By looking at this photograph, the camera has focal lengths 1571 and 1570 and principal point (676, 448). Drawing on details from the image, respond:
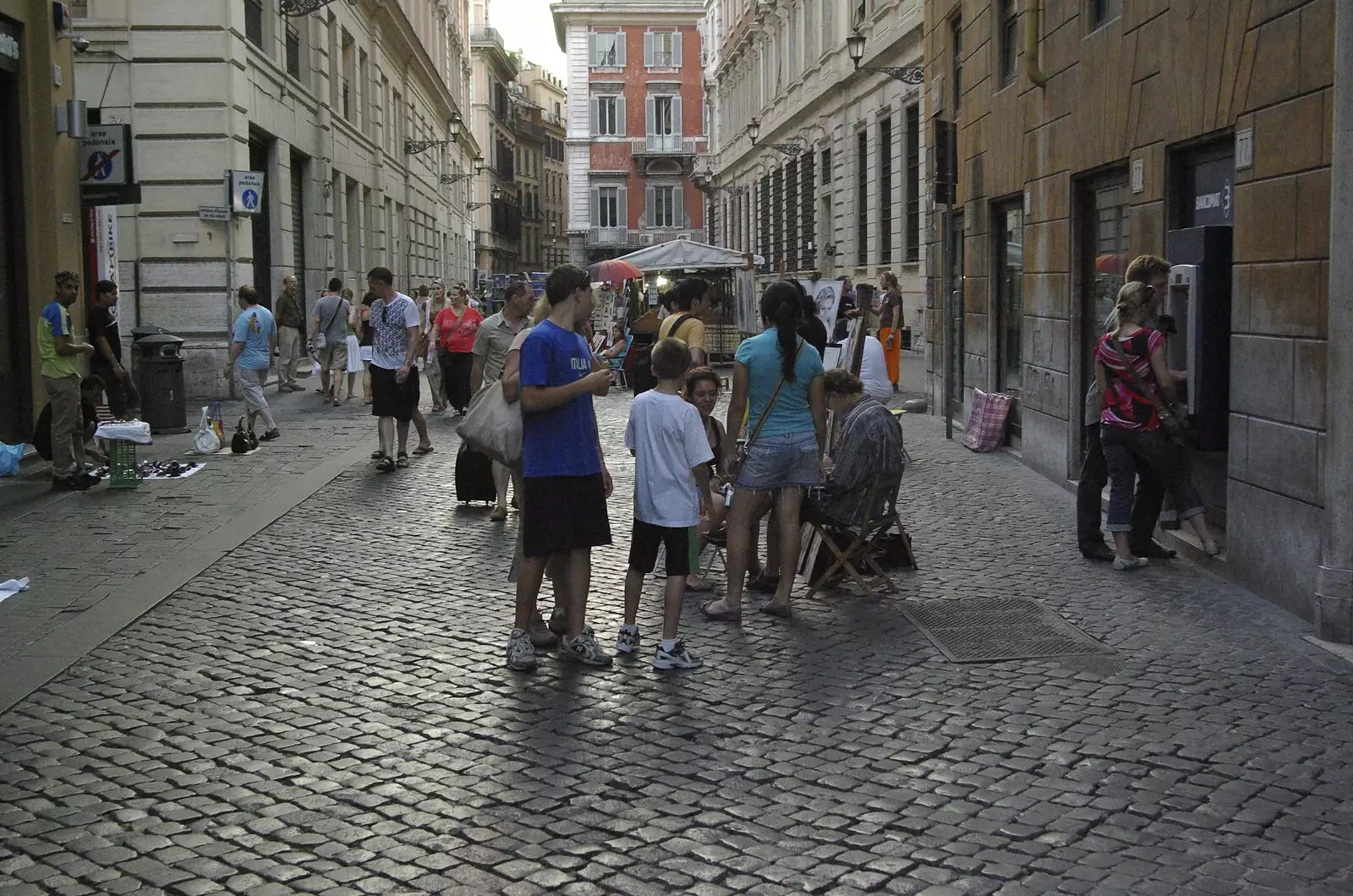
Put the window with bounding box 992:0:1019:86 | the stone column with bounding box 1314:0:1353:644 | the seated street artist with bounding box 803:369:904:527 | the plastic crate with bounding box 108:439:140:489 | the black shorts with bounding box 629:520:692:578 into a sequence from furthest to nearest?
the window with bounding box 992:0:1019:86 → the plastic crate with bounding box 108:439:140:489 → the seated street artist with bounding box 803:369:904:527 → the stone column with bounding box 1314:0:1353:644 → the black shorts with bounding box 629:520:692:578

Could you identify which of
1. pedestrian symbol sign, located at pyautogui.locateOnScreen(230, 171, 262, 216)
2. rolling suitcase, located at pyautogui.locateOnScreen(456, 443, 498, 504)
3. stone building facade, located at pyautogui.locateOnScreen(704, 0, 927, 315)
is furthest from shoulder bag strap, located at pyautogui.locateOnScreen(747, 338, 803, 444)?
pedestrian symbol sign, located at pyautogui.locateOnScreen(230, 171, 262, 216)

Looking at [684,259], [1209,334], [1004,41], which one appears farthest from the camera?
[684,259]

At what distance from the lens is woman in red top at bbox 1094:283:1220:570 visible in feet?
28.2

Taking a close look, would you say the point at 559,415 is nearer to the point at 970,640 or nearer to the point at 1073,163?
the point at 970,640

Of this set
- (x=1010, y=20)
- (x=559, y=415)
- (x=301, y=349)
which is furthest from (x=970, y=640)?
(x=301, y=349)

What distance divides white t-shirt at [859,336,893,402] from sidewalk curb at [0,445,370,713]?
4.43 metres

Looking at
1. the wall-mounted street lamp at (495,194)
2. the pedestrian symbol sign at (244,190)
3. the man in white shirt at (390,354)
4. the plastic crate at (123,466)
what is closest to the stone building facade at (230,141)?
the pedestrian symbol sign at (244,190)

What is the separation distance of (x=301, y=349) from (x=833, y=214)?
641 inches

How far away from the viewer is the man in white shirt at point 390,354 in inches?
536

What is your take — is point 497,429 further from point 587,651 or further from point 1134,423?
point 1134,423

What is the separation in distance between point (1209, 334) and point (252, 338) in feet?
33.3

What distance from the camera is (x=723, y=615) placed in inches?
300

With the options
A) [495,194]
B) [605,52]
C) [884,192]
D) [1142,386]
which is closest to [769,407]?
[1142,386]

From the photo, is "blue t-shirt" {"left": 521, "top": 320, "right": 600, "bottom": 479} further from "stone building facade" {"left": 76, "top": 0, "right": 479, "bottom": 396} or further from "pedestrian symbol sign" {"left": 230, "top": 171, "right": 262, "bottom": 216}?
"pedestrian symbol sign" {"left": 230, "top": 171, "right": 262, "bottom": 216}
